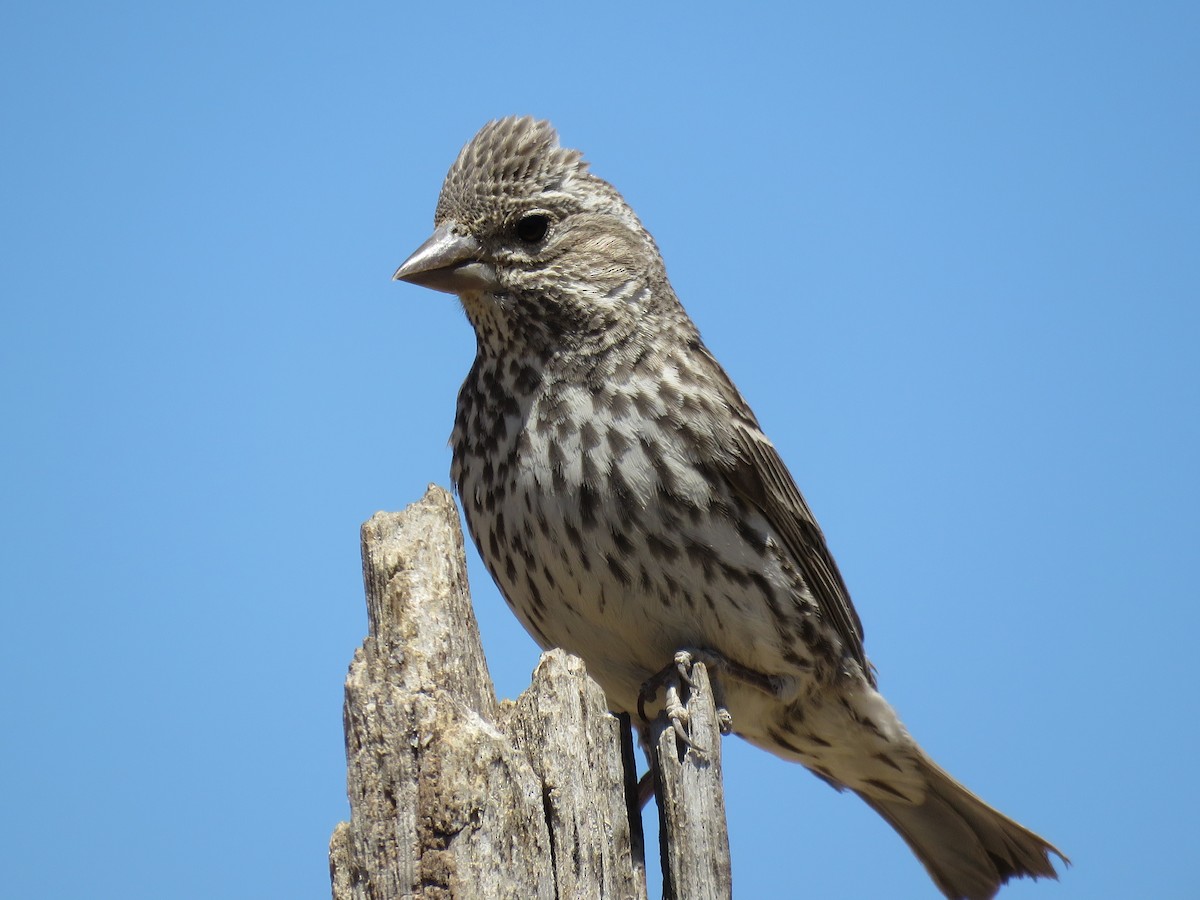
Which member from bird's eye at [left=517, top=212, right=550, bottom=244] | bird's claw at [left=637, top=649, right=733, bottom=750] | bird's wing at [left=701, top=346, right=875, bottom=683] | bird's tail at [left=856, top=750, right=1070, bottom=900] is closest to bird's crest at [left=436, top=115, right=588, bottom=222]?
bird's eye at [left=517, top=212, right=550, bottom=244]

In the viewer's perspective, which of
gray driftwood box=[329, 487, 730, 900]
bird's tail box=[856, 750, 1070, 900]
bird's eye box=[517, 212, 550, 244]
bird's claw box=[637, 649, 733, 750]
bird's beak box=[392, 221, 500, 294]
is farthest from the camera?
bird's tail box=[856, 750, 1070, 900]

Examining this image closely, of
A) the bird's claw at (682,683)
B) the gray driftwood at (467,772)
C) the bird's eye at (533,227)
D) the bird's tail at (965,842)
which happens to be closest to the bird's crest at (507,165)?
the bird's eye at (533,227)

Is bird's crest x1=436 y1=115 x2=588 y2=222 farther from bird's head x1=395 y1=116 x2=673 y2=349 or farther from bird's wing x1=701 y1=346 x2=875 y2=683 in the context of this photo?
bird's wing x1=701 y1=346 x2=875 y2=683

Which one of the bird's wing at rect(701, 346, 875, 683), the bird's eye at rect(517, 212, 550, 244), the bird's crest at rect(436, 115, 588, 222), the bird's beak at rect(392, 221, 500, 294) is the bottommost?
the bird's wing at rect(701, 346, 875, 683)

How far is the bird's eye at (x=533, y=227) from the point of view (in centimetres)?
549

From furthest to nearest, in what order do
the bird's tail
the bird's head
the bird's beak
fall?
1. the bird's tail
2. the bird's head
3. the bird's beak

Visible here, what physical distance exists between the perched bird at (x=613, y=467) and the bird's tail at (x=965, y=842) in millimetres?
690

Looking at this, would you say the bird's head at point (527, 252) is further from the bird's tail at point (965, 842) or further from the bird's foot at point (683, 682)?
the bird's tail at point (965, 842)

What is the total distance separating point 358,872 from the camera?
352 centimetres

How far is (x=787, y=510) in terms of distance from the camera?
5.65m

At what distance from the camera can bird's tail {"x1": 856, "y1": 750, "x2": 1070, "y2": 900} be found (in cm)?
626

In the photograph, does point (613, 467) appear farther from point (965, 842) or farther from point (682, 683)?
point (965, 842)

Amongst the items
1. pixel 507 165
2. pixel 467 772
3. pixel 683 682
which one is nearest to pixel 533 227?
pixel 507 165

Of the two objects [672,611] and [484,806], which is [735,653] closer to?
[672,611]
